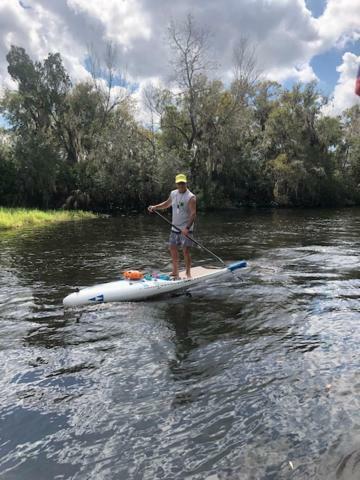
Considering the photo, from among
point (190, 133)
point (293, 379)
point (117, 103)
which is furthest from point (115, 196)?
point (293, 379)

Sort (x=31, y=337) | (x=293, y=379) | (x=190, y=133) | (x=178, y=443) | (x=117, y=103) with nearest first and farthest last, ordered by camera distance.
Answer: (x=178, y=443) → (x=293, y=379) → (x=31, y=337) → (x=190, y=133) → (x=117, y=103)

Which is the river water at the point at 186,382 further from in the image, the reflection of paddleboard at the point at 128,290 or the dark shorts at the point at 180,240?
the dark shorts at the point at 180,240

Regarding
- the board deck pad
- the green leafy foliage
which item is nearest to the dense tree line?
the green leafy foliage

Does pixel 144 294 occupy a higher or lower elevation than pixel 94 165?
lower

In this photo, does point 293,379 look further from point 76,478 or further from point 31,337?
point 31,337

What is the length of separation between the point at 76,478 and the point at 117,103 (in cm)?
4131

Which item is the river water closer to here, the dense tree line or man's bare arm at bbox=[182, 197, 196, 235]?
man's bare arm at bbox=[182, 197, 196, 235]

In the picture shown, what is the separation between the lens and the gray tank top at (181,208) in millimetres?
8750

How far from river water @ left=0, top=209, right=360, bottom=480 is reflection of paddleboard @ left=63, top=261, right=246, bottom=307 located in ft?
0.67

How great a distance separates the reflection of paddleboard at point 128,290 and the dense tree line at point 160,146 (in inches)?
981

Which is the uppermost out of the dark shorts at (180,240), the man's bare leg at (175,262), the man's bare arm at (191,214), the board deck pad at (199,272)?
the man's bare arm at (191,214)

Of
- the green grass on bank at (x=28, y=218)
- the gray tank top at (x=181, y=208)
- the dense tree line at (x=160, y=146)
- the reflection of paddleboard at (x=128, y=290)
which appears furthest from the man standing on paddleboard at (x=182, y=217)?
the dense tree line at (x=160, y=146)

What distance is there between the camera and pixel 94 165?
1342 inches

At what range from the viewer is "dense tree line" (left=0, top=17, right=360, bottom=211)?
1302 inches
